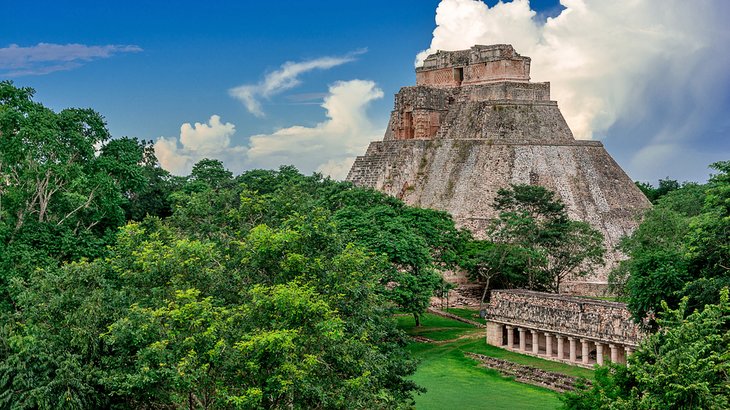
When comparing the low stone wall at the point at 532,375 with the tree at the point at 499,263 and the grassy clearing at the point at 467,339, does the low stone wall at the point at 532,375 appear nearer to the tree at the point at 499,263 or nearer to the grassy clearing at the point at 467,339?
the grassy clearing at the point at 467,339

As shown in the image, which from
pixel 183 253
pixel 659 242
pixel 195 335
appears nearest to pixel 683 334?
pixel 195 335

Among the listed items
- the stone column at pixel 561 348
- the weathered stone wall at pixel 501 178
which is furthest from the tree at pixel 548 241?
the stone column at pixel 561 348

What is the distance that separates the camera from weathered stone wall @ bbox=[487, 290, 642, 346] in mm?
27344

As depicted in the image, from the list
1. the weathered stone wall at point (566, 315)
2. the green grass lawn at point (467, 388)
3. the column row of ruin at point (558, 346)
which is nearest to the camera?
the green grass lawn at point (467, 388)

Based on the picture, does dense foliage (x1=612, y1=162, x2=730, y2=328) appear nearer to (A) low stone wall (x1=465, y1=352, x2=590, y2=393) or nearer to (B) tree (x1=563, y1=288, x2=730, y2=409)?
(B) tree (x1=563, y1=288, x2=730, y2=409)

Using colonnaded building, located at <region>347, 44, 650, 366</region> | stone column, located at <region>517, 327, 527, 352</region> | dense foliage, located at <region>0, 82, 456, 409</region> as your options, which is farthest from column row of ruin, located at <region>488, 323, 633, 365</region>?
colonnaded building, located at <region>347, 44, 650, 366</region>

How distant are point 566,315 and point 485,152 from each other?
70.3 ft

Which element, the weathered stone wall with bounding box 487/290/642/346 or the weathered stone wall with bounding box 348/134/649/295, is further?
the weathered stone wall with bounding box 348/134/649/295

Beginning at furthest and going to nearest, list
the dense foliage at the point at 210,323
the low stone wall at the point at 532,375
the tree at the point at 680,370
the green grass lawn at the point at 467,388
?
the low stone wall at the point at 532,375, the green grass lawn at the point at 467,388, the dense foliage at the point at 210,323, the tree at the point at 680,370

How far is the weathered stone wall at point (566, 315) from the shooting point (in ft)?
89.7

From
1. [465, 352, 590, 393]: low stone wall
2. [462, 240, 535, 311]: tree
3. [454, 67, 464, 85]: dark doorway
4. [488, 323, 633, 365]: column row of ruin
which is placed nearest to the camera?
[465, 352, 590, 393]: low stone wall

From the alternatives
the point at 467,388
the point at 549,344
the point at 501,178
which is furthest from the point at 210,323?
the point at 501,178

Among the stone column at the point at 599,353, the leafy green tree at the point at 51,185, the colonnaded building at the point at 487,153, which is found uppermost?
the colonnaded building at the point at 487,153

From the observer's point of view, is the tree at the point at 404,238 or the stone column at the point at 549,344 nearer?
the stone column at the point at 549,344
